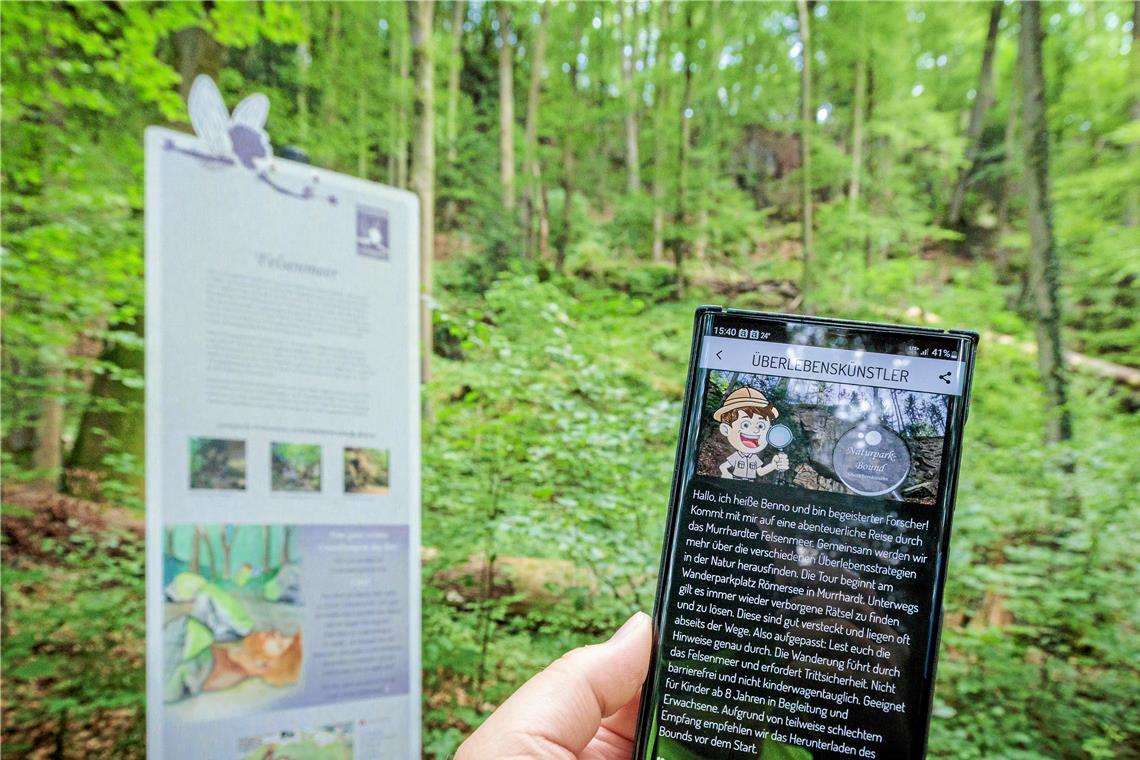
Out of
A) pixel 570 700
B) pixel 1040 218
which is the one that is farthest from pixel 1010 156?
pixel 570 700

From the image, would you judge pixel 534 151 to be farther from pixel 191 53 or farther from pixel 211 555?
pixel 211 555

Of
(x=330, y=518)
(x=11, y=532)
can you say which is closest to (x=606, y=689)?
(x=330, y=518)

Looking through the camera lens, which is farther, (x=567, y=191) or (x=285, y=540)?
(x=567, y=191)

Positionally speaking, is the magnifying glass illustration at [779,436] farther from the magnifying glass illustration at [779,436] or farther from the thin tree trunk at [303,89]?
the thin tree trunk at [303,89]

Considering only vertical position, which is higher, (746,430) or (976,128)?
(976,128)

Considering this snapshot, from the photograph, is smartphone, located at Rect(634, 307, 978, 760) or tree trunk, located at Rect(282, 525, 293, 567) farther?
tree trunk, located at Rect(282, 525, 293, 567)

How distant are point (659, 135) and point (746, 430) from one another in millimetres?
3712

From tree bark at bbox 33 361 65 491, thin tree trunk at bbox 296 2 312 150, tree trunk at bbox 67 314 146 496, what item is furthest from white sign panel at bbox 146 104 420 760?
thin tree trunk at bbox 296 2 312 150

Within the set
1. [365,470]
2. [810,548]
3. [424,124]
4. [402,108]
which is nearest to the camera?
[810,548]

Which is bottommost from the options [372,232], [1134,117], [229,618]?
[229,618]

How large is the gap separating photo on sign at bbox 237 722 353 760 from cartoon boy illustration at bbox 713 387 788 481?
1.39 metres

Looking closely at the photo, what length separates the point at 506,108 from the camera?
433 cm

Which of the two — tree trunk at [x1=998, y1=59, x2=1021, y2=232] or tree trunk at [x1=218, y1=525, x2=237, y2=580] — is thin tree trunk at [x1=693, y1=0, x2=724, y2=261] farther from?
tree trunk at [x1=218, y1=525, x2=237, y2=580]

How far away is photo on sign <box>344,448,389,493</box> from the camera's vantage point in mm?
1833
